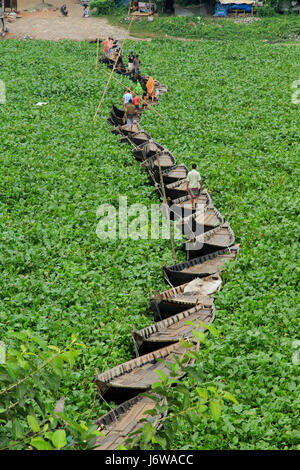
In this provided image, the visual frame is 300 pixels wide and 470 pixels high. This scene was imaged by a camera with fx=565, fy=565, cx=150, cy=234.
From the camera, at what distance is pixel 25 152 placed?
1925 cm

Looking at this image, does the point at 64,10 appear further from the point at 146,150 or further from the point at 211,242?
the point at 211,242

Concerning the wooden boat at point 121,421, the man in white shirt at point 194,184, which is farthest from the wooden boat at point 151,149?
the wooden boat at point 121,421

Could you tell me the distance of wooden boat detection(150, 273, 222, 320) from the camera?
10547 mm

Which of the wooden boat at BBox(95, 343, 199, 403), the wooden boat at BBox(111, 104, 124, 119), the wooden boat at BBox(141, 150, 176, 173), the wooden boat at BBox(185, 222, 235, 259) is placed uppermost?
the wooden boat at BBox(111, 104, 124, 119)

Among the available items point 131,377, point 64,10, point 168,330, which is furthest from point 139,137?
point 64,10

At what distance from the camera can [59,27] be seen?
40844mm

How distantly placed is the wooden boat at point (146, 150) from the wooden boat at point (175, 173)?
1.58 meters

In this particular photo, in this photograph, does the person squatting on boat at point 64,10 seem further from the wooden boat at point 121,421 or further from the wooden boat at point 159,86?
the wooden boat at point 121,421

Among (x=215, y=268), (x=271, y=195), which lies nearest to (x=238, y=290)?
(x=215, y=268)

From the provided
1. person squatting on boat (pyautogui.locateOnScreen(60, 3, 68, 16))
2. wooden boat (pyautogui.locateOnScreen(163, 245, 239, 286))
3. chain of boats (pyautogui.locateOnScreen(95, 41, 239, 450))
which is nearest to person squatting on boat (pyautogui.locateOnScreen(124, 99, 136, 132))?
chain of boats (pyautogui.locateOnScreen(95, 41, 239, 450))

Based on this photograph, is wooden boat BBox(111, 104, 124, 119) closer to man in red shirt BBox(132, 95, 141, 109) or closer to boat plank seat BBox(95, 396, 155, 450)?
man in red shirt BBox(132, 95, 141, 109)

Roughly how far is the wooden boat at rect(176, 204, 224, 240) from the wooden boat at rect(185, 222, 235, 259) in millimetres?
354

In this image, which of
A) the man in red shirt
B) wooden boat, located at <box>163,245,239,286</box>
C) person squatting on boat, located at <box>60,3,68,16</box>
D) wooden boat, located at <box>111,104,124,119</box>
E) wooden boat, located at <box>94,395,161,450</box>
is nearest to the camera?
wooden boat, located at <box>94,395,161,450</box>
